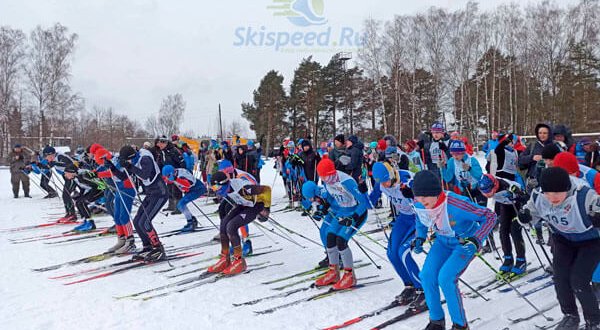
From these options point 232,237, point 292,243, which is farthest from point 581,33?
point 232,237

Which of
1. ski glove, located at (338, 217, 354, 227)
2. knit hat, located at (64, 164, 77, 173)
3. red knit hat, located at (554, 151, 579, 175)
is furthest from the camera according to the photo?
knit hat, located at (64, 164, 77, 173)

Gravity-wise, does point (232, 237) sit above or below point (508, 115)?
below

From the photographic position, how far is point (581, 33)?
74.3ft

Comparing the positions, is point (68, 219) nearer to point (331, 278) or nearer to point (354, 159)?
point (354, 159)

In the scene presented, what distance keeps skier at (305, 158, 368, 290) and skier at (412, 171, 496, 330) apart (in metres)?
1.37

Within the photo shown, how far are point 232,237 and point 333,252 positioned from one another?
4.46 ft

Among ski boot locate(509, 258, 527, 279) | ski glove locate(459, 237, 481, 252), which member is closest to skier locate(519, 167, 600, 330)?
ski glove locate(459, 237, 481, 252)

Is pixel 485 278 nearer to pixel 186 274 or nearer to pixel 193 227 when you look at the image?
pixel 186 274

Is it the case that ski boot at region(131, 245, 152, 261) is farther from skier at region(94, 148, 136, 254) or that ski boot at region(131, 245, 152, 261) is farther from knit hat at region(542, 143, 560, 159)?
knit hat at region(542, 143, 560, 159)

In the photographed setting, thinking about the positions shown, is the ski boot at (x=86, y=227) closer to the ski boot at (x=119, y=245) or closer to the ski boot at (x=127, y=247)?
the ski boot at (x=119, y=245)

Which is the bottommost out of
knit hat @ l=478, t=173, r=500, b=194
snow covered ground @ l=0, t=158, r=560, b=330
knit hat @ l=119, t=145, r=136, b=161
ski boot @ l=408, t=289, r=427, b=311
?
snow covered ground @ l=0, t=158, r=560, b=330

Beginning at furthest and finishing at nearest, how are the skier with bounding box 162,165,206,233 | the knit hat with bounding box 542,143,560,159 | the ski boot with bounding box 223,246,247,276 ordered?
1. the skier with bounding box 162,165,206,233
2. the ski boot with bounding box 223,246,247,276
3. the knit hat with bounding box 542,143,560,159

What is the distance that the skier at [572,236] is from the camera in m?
2.94

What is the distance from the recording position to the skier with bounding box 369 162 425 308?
4.03m
